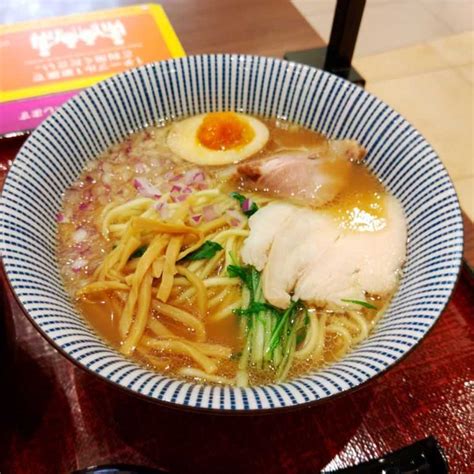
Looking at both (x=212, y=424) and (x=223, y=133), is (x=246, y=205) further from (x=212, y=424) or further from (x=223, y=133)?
(x=212, y=424)

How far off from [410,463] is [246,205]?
0.79 metres

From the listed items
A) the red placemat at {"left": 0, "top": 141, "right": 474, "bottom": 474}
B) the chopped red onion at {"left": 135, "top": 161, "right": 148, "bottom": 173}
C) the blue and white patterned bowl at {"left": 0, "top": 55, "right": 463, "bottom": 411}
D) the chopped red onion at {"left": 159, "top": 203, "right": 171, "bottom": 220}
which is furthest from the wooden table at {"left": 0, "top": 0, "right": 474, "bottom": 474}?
the chopped red onion at {"left": 135, "top": 161, "right": 148, "bottom": 173}

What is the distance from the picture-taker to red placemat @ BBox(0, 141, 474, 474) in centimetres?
113

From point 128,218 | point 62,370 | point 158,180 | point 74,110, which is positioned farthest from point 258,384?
point 74,110

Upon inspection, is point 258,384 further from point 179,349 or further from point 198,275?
point 198,275

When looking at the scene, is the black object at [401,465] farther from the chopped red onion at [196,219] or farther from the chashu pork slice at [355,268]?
the chopped red onion at [196,219]

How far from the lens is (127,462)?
1112 millimetres

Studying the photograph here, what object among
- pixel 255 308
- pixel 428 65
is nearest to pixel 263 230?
pixel 255 308

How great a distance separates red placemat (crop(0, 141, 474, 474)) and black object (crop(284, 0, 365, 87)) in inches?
48.4

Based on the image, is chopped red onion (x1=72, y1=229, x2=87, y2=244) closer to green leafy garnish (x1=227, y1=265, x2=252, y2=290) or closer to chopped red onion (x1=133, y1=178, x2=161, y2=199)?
chopped red onion (x1=133, y1=178, x2=161, y2=199)

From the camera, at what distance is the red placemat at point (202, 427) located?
1.13 meters

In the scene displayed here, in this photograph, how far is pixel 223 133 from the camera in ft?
5.66

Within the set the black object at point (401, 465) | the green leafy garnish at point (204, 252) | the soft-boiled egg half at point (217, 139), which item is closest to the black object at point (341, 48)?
the soft-boiled egg half at point (217, 139)

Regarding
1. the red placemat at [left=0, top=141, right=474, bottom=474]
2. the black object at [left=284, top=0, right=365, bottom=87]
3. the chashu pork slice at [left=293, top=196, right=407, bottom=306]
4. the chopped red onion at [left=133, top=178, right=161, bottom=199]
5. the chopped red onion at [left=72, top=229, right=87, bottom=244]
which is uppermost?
the black object at [left=284, top=0, right=365, bottom=87]
